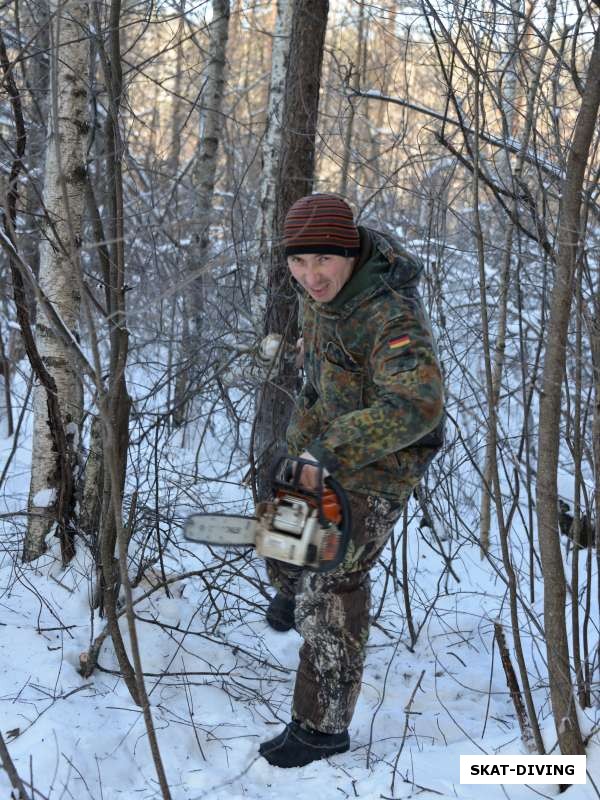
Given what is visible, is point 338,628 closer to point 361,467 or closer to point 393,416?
point 361,467

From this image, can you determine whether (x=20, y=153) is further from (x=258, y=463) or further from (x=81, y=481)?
(x=258, y=463)

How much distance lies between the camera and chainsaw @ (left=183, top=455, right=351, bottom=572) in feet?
6.94

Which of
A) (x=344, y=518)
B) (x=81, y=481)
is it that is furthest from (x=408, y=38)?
(x=81, y=481)

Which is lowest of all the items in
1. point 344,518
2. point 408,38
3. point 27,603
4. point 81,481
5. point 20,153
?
point 27,603

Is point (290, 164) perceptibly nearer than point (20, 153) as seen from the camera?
No

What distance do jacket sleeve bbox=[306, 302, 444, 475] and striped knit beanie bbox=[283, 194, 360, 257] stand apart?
1.28 ft

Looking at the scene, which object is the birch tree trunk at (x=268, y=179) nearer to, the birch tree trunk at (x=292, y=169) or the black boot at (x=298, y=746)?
the birch tree trunk at (x=292, y=169)

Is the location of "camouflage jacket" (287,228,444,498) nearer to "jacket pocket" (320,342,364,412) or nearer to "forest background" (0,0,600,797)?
"jacket pocket" (320,342,364,412)

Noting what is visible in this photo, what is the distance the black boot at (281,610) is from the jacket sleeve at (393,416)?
120 centimetres

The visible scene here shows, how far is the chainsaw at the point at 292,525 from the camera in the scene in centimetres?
212

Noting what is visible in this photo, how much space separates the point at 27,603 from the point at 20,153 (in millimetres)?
1957

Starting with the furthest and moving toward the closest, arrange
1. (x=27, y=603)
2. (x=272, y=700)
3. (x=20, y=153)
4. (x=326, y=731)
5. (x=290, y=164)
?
(x=290, y=164), (x=20, y=153), (x=27, y=603), (x=272, y=700), (x=326, y=731)

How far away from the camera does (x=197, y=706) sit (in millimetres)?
2830

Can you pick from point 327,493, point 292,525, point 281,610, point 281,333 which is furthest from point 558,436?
point 281,333
